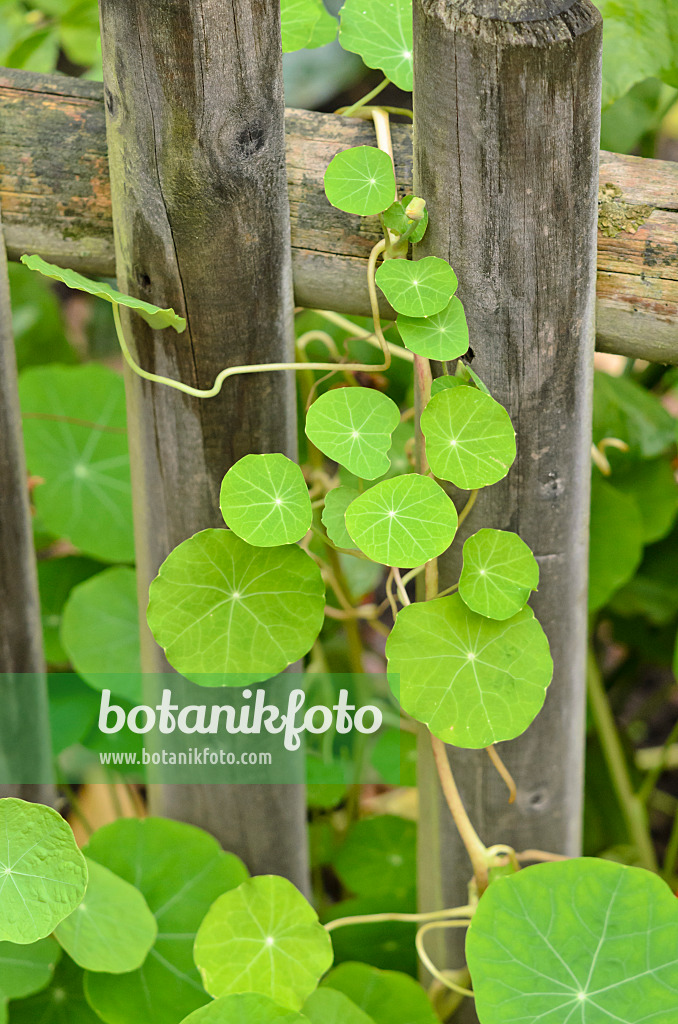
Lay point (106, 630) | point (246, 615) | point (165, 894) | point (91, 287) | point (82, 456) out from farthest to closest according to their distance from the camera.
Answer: point (82, 456), point (106, 630), point (165, 894), point (246, 615), point (91, 287)

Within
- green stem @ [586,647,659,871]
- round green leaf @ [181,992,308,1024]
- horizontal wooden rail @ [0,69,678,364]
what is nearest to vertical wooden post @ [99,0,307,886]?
horizontal wooden rail @ [0,69,678,364]

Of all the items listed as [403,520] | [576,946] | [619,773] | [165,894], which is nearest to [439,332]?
[403,520]

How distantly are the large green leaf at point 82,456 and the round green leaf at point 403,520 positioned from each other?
60 centimetres

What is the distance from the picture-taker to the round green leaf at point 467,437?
0.76 metres

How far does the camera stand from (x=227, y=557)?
33.1 inches

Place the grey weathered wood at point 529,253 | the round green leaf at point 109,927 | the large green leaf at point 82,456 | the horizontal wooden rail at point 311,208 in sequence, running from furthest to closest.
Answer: the large green leaf at point 82,456
the round green leaf at point 109,927
the horizontal wooden rail at point 311,208
the grey weathered wood at point 529,253

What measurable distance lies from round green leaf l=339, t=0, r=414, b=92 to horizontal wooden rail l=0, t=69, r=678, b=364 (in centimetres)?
6

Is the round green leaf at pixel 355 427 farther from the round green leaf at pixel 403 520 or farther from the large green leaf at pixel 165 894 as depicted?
the large green leaf at pixel 165 894

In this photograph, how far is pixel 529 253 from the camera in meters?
0.76

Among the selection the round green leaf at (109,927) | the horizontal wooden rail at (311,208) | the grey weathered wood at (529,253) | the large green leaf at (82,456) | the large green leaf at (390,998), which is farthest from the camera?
the large green leaf at (82,456)

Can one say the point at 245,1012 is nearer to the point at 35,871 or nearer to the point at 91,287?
the point at 35,871

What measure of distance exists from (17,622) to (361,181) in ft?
1.87

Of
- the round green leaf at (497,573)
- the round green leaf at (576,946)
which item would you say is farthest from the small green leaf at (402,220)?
the round green leaf at (576,946)

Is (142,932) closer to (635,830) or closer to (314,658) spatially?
(314,658)
